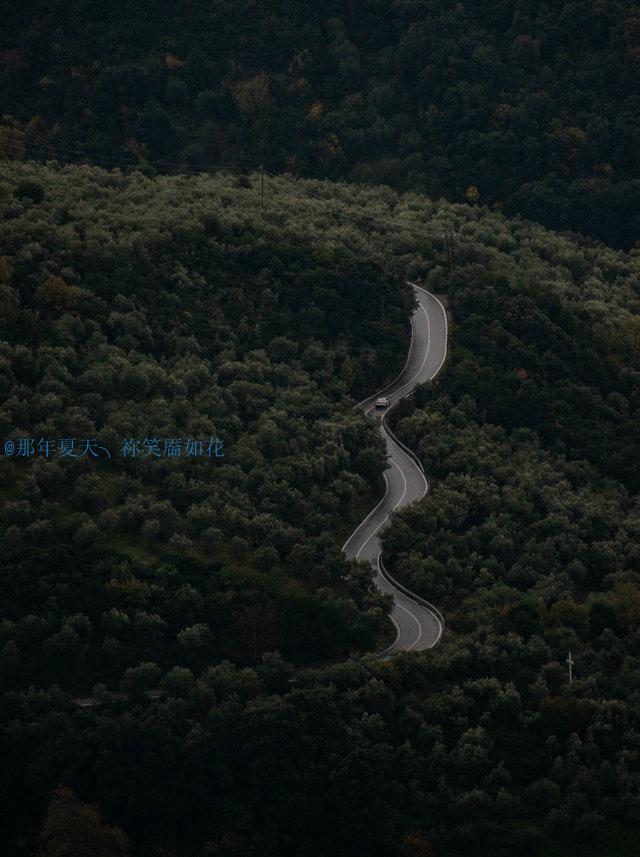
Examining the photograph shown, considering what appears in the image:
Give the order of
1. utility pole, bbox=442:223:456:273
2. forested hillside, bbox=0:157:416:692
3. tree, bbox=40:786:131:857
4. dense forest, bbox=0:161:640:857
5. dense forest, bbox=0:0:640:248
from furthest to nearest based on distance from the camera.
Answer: dense forest, bbox=0:0:640:248 < utility pole, bbox=442:223:456:273 < forested hillside, bbox=0:157:416:692 < dense forest, bbox=0:161:640:857 < tree, bbox=40:786:131:857

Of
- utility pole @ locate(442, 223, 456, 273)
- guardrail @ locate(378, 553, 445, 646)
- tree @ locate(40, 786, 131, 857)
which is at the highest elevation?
utility pole @ locate(442, 223, 456, 273)

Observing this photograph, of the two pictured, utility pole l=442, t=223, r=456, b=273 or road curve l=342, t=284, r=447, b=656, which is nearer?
road curve l=342, t=284, r=447, b=656

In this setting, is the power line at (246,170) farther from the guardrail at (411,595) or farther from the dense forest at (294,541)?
the guardrail at (411,595)

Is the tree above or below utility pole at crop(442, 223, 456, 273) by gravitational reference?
below

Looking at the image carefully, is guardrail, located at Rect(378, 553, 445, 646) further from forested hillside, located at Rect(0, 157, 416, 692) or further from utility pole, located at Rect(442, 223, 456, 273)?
utility pole, located at Rect(442, 223, 456, 273)

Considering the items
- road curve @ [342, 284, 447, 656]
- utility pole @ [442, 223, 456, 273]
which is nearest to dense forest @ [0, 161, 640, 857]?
utility pole @ [442, 223, 456, 273]

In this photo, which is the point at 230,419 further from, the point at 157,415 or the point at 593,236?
the point at 593,236
